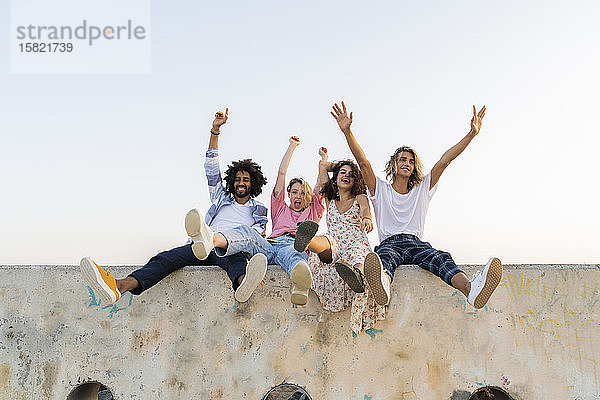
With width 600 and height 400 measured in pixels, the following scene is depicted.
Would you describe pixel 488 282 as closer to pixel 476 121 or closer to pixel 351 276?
pixel 351 276

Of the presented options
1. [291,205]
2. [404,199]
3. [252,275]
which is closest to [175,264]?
[252,275]

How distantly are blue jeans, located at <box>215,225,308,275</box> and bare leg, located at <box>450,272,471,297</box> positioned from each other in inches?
41.7

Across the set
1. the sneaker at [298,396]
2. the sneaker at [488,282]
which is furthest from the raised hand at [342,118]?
the sneaker at [298,396]

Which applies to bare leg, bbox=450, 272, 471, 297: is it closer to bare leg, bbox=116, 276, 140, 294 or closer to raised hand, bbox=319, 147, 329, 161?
raised hand, bbox=319, 147, 329, 161

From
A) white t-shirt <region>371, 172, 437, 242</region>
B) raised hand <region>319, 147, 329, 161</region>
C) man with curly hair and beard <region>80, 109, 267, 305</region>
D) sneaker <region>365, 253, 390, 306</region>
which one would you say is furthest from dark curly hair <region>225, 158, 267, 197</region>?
sneaker <region>365, 253, 390, 306</region>

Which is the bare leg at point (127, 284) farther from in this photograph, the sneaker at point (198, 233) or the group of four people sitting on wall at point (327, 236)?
the sneaker at point (198, 233)

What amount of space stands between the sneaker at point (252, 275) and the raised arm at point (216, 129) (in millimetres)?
1570

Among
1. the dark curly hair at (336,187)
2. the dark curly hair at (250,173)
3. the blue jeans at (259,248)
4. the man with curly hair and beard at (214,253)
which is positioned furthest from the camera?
the dark curly hair at (250,173)

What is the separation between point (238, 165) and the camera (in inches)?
195

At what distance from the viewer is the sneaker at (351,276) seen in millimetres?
3492

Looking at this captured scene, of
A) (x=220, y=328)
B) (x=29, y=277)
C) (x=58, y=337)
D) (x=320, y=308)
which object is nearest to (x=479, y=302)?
(x=320, y=308)

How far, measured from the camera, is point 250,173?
16.1 feet

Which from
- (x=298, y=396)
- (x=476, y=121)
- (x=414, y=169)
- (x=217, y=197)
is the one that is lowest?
(x=298, y=396)

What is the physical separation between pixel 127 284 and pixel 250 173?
1.70 meters
